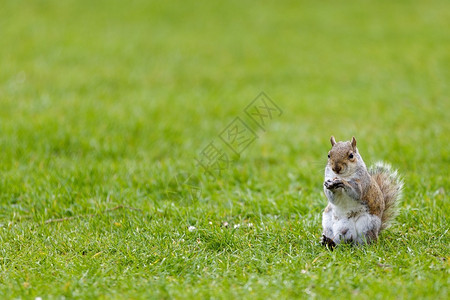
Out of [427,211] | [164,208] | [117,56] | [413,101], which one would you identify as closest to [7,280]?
[164,208]

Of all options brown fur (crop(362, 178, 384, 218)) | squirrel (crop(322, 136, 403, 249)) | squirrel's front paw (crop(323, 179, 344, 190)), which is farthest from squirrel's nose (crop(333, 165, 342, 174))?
brown fur (crop(362, 178, 384, 218))

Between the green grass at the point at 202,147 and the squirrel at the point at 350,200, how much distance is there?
133mm

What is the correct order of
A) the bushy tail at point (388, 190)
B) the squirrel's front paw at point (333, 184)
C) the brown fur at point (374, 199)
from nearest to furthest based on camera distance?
the squirrel's front paw at point (333, 184)
the brown fur at point (374, 199)
the bushy tail at point (388, 190)

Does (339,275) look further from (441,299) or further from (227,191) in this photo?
(227,191)

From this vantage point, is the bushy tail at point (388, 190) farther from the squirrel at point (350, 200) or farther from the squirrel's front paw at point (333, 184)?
the squirrel's front paw at point (333, 184)

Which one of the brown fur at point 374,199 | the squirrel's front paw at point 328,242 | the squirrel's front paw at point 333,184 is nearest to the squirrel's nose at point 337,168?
the squirrel's front paw at point 333,184

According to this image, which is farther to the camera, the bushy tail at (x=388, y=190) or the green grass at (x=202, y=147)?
the bushy tail at (x=388, y=190)

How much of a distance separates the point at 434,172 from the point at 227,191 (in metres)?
2.07

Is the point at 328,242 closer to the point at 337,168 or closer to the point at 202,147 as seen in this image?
the point at 337,168

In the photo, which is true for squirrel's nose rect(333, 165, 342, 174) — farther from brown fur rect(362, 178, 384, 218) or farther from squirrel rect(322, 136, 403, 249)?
brown fur rect(362, 178, 384, 218)

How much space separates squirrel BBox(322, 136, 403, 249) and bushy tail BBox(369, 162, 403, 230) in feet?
0.21

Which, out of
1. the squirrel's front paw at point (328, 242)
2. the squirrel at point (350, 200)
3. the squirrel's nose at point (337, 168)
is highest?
the squirrel's nose at point (337, 168)

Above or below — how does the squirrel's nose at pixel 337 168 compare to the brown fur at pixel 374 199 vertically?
above

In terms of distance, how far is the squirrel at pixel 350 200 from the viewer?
3.56 m
